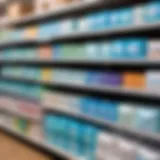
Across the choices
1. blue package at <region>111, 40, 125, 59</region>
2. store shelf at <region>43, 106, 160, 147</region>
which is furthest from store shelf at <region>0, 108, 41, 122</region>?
blue package at <region>111, 40, 125, 59</region>

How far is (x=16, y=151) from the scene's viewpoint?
13.0 feet

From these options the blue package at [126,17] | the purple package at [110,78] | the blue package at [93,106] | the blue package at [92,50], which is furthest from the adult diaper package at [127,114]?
the blue package at [126,17]

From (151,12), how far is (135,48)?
1.07 feet

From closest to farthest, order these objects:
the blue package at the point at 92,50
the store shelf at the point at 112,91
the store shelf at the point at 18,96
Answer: the store shelf at the point at 112,91, the blue package at the point at 92,50, the store shelf at the point at 18,96

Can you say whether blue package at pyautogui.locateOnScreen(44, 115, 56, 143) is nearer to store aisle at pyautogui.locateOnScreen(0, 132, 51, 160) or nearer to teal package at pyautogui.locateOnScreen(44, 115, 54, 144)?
teal package at pyautogui.locateOnScreen(44, 115, 54, 144)

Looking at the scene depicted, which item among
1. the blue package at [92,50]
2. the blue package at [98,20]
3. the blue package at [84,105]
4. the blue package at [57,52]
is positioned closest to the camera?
the blue package at [98,20]

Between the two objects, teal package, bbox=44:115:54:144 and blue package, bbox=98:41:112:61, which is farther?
teal package, bbox=44:115:54:144

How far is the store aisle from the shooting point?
3.70 metres

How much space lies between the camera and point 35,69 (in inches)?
161

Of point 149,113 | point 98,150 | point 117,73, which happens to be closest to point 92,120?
point 98,150

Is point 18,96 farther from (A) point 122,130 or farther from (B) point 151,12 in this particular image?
(B) point 151,12

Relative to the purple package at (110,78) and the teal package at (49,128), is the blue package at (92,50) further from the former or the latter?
the teal package at (49,128)

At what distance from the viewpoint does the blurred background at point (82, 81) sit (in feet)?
8.16

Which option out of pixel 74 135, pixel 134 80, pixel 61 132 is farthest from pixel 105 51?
pixel 61 132
